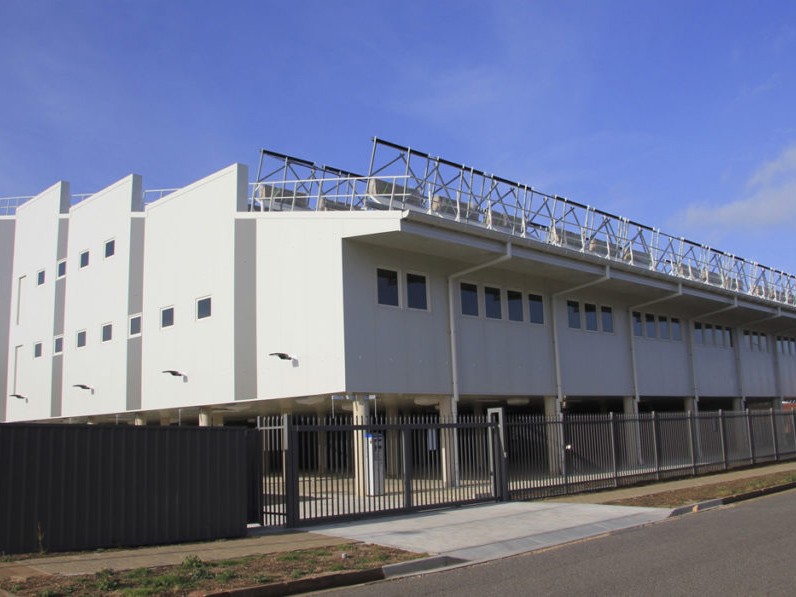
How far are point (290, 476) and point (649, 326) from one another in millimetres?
21500

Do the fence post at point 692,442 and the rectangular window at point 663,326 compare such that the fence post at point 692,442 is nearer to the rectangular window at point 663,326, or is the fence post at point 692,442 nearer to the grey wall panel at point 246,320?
the rectangular window at point 663,326

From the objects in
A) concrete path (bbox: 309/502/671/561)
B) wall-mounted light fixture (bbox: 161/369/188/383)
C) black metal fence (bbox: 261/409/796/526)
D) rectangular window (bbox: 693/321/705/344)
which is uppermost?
rectangular window (bbox: 693/321/705/344)

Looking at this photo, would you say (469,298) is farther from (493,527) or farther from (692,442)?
(493,527)

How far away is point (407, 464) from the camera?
1585 centimetres

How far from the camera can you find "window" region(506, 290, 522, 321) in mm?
25312

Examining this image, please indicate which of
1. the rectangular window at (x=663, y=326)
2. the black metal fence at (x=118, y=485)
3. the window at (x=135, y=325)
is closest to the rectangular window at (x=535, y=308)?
the rectangular window at (x=663, y=326)

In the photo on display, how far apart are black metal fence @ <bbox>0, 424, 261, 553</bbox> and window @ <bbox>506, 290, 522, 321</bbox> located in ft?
44.0

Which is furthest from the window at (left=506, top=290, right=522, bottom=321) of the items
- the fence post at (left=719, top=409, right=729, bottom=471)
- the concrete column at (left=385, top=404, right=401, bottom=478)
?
the concrete column at (left=385, top=404, right=401, bottom=478)

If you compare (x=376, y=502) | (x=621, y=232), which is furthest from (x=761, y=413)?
(x=376, y=502)

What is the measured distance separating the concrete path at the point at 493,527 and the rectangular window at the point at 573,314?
1143 cm

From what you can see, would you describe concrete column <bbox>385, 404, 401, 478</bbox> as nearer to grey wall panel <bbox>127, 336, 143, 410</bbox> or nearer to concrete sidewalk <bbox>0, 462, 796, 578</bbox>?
concrete sidewalk <bbox>0, 462, 796, 578</bbox>

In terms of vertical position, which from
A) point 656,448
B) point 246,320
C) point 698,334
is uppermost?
point 698,334

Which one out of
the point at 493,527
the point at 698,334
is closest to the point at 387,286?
the point at 493,527

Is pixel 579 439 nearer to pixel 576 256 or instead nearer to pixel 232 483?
pixel 576 256
